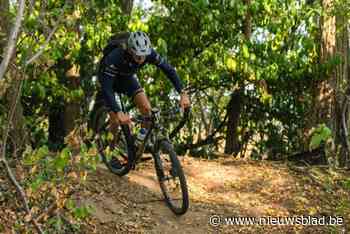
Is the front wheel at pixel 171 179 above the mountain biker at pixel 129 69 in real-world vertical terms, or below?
below

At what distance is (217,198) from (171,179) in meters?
1.10

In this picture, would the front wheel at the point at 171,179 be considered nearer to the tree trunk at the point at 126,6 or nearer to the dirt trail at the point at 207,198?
the dirt trail at the point at 207,198

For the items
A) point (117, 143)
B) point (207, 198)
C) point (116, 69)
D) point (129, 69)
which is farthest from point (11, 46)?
point (207, 198)

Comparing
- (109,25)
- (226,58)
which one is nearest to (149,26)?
(109,25)

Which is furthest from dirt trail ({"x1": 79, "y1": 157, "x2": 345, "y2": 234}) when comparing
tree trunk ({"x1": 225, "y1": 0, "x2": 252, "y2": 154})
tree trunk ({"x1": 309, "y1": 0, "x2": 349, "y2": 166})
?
tree trunk ({"x1": 225, "y1": 0, "x2": 252, "y2": 154})

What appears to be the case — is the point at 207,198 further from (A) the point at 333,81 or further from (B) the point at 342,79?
(B) the point at 342,79

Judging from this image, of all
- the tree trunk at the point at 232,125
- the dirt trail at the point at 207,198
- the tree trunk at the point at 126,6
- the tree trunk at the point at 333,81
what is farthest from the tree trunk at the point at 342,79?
the tree trunk at the point at 126,6

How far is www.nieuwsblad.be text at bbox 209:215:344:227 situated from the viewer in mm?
6770

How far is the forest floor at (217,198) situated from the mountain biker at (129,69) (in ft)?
3.44

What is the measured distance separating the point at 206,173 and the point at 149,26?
8.26ft

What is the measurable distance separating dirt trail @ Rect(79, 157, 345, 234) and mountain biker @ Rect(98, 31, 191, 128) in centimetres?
104

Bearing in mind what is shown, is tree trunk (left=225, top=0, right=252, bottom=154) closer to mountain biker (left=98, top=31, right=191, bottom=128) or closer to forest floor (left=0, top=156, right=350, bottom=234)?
forest floor (left=0, top=156, right=350, bottom=234)

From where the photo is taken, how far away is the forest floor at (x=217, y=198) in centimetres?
634

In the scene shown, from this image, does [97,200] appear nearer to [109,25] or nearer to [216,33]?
[109,25]
